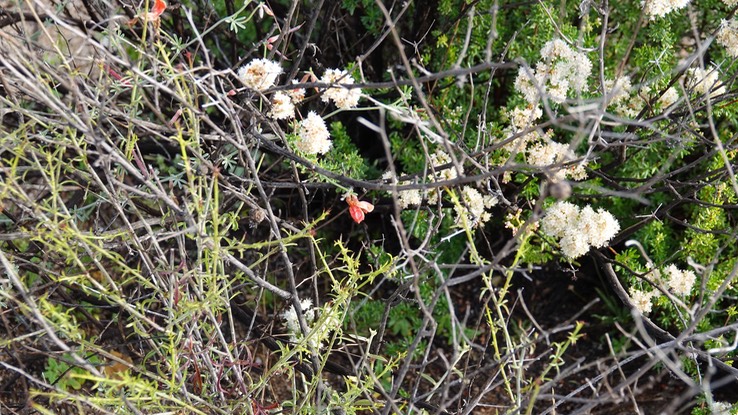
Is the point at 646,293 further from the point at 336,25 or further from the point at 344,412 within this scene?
the point at 336,25

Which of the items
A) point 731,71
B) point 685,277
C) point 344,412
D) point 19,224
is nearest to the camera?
point 344,412

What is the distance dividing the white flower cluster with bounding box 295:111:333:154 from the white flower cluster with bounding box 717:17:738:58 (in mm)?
1475

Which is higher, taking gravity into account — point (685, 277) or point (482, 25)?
point (482, 25)

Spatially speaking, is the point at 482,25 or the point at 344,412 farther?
the point at 482,25

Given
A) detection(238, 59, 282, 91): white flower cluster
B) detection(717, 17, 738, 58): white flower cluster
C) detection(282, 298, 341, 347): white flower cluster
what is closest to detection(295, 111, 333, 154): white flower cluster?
detection(238, 59, 282, 91): white flower cluster

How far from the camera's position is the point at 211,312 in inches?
79.4

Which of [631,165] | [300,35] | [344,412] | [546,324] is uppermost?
[300,35]

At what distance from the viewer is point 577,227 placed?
2.58 meters

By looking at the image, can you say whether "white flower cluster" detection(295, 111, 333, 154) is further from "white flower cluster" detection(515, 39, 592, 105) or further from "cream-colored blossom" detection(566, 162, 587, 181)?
"cream-colored blossom" detection(566, 162, 587, 181)

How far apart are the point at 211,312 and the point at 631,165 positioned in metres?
1.82

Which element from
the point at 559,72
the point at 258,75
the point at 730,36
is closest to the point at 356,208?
the point at 258,75

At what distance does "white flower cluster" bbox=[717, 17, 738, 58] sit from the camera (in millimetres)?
2713

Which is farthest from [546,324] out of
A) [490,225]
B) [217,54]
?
[217,54]

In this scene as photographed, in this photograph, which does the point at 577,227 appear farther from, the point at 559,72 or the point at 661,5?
the point at 661,5
